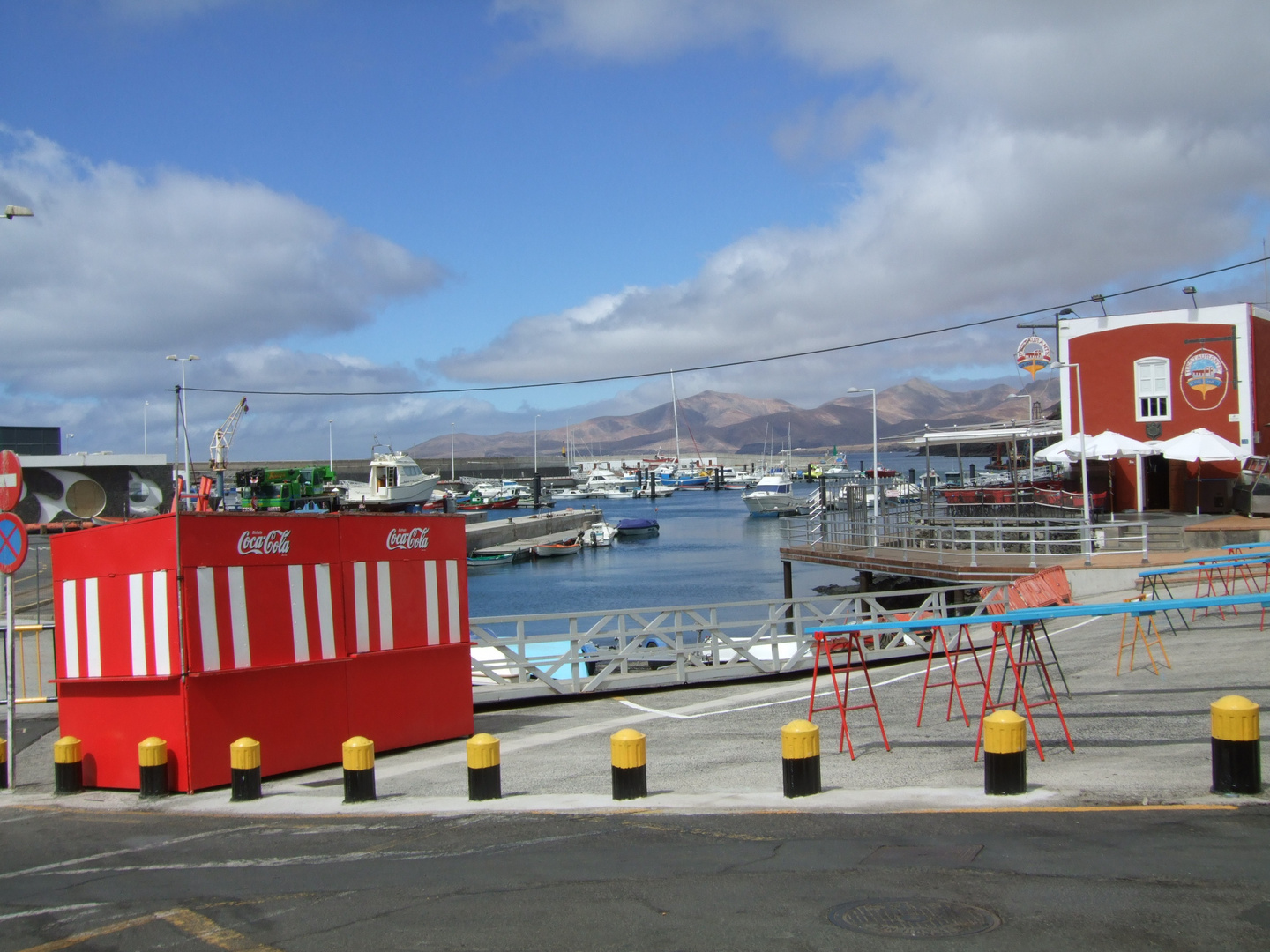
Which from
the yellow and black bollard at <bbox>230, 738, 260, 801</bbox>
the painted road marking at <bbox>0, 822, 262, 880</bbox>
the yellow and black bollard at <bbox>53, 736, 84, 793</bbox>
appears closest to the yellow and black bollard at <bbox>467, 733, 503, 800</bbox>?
the painted road marking at <bbox>0, 822, 262, 880</bbox>

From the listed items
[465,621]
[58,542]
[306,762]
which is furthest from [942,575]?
[58,542]

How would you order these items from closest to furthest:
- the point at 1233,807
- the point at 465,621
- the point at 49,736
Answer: the point at 1233,807 < the point at 465,621 < the point at 49,736

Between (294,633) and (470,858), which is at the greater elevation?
(294,633)

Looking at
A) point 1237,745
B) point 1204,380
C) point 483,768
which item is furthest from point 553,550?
point 1237,745

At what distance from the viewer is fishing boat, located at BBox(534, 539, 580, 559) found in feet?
246

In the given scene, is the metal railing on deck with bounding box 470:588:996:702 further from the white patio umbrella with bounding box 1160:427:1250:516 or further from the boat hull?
the boat hull

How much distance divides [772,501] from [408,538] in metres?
100.0

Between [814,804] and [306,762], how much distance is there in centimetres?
620

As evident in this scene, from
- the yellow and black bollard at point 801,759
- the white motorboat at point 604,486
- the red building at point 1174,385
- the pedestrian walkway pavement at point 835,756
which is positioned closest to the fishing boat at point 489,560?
the red building at point 1174,385

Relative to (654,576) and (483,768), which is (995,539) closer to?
(483,768)

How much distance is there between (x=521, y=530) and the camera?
282ft

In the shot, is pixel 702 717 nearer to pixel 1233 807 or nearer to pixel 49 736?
pixel 1233 807

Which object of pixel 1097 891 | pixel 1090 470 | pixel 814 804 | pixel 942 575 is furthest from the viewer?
pixel 1090 470

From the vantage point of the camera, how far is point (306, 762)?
11680mm
